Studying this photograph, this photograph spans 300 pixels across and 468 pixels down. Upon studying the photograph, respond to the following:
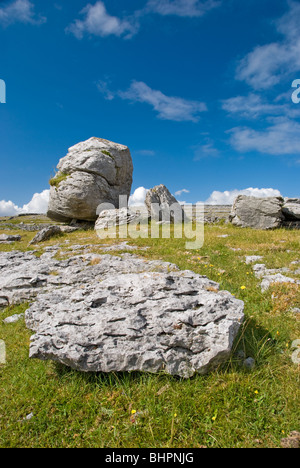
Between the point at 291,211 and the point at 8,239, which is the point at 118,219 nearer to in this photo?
the point at 8,239

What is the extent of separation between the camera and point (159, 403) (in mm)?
3877

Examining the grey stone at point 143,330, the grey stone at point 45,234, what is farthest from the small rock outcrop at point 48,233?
the grey stone at point 143,330

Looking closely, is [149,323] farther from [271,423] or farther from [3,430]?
[3,430]

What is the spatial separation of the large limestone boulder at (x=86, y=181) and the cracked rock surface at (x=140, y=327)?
20180 millimetres

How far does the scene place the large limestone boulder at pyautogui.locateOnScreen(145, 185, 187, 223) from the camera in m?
24.2

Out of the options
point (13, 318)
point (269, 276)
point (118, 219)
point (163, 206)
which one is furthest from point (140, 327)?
point (163, 206)

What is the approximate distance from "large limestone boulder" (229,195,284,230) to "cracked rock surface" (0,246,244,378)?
1625 cm

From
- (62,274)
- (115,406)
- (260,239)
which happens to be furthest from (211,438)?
(260,239)

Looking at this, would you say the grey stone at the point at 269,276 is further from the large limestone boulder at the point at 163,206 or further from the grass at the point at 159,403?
the large limestone boulder at the point at 163,206

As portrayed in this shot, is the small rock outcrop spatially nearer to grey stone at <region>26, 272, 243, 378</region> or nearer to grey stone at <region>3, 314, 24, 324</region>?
grey stone at <region>3, 314, 24, 324</region>

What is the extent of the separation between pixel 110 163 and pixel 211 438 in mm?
25801

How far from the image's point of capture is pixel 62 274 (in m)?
8.98

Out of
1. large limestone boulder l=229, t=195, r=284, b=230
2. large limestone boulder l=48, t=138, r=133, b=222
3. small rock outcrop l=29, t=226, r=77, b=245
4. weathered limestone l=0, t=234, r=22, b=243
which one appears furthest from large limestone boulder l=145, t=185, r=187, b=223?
weathered limestone l=0, t=234, r=22, b=243

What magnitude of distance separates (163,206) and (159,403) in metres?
21.9
